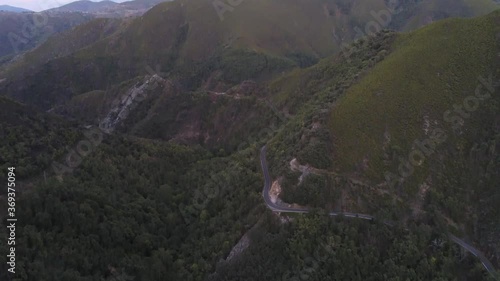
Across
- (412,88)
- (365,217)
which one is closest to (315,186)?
(365,217)

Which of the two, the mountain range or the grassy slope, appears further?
the grassy slope

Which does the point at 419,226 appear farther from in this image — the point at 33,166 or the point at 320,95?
the point at 33,166

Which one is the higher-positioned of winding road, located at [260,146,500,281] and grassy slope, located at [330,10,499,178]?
grassy slope, located at [330,10,499,178]

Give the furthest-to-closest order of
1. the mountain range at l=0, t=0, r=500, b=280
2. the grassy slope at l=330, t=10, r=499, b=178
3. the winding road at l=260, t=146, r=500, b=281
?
the grassy slope at l=330, t=10, r=499, b=178
the winding road at l=260, t=146, r=500, b=281
the mountain range at l=0, t=0, r=500, b=280

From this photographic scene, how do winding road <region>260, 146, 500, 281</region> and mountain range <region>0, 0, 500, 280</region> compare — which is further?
winding road <region>260, 146, 500, 281</region>

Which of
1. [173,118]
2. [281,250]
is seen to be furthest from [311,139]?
[173,118]

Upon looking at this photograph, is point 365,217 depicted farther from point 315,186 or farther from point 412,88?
point 412,88

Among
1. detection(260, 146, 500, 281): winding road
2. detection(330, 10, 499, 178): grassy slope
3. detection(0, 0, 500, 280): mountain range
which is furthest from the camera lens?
detection(330, 10, 499, 178): grassy slope

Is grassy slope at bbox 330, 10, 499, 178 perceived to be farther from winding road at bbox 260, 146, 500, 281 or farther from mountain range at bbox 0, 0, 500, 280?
winding road at bbox 260, 146, 500, 281

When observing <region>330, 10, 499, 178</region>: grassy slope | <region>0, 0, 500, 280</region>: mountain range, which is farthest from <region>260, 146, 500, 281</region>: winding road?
<region>330, 10, 499, 178</region>: grassy slope
